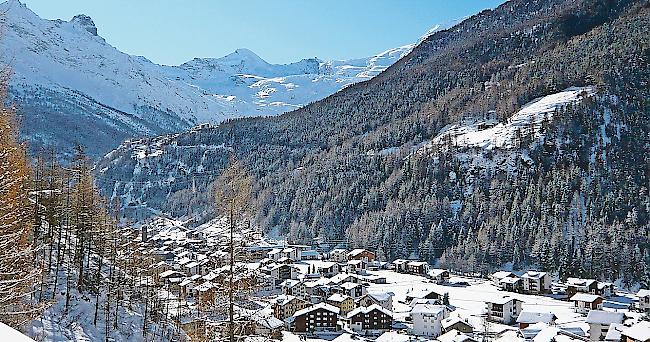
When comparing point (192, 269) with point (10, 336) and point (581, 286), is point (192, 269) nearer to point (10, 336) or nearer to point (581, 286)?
point (581, 286)

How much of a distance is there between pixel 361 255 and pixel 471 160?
2295 cm

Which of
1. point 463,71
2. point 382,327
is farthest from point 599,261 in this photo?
point 463,71

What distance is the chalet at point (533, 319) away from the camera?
35.8 meters

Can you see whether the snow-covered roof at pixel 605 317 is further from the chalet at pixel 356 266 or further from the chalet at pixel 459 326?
the chalet at pixel 356 266

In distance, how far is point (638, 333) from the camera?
94.0 feet

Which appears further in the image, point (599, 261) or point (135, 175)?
point (135, 175)

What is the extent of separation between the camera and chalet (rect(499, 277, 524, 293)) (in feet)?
165

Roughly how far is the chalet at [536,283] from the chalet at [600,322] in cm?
1551

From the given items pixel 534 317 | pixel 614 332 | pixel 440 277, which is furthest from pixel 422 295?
pixel 614 332

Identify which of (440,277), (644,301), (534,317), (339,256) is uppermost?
(339,256)

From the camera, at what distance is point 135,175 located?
126m

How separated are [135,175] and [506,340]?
109 metres

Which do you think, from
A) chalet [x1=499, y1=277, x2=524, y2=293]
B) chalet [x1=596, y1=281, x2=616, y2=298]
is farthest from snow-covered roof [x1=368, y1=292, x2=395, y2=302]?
chalet [x1=596, y1=281, x2=616, y2=298]

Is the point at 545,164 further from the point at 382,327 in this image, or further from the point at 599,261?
the point at 382,327
